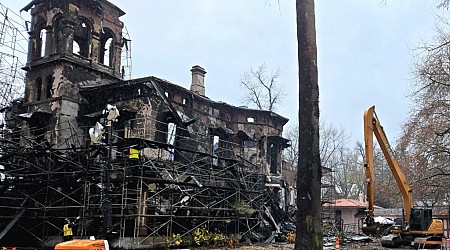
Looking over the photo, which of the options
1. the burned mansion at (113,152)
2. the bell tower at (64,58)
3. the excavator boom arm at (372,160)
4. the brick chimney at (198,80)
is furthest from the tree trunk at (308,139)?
the brick chimney at (198,80)

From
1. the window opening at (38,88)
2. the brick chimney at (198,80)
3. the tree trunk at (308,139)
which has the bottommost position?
the tree trunk at (308,139)

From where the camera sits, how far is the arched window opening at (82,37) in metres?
29.4

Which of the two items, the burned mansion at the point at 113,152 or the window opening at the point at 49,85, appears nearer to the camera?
the burned mansion at the point at 113,152

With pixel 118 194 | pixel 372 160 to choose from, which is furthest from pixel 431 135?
pixel 118 194

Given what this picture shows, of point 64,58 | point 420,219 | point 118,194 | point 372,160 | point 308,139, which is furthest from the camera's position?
point 64,58

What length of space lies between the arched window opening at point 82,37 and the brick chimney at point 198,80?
28.3 feet

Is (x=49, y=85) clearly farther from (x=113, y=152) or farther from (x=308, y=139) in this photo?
(x=308, y=139)

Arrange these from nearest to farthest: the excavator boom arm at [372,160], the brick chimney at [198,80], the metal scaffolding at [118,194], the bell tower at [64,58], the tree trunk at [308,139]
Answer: the tree trunk at [308,139]
the metal scaffolding at [118,194]
the excavator boom arm at [372,160]
the bell tower at [64,58]
the brick chimney at [198,80]

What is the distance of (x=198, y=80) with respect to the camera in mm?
35281

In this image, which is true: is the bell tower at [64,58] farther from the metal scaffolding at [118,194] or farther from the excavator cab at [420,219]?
the excavator cab at [420,219]

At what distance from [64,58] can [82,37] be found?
330 cm

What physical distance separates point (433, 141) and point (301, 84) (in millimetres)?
15803

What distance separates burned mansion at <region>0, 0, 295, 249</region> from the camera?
811 inches

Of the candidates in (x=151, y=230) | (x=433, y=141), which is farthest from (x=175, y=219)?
(x=433, y=141)
